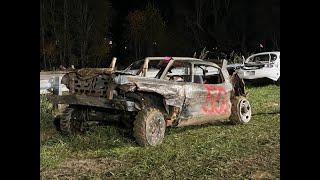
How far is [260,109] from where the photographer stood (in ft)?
38.3

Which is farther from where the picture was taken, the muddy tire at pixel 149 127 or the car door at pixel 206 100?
the car door at pixel 206 100

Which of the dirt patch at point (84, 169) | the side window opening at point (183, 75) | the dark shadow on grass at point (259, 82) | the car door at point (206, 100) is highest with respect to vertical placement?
the side window opening at point (183, 75)

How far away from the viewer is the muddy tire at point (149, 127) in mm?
7293

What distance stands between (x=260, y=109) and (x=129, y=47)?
111 feet

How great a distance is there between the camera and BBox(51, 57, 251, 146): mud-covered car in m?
7.33

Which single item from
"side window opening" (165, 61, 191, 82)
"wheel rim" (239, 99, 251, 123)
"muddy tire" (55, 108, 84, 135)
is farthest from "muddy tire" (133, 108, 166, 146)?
"wheel rim" (239, 99, 251, 123)

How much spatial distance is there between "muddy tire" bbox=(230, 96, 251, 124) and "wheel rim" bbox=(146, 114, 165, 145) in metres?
2.46

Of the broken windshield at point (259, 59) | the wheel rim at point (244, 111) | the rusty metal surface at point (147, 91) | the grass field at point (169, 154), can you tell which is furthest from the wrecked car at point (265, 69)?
the rusty metal surface at point (147, 91)

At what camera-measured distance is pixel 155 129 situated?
7484mm

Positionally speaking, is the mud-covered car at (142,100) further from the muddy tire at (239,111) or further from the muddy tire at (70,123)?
the muddy tire at (239,111)

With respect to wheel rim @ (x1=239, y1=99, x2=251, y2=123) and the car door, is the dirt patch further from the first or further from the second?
wheel rim @ (x1=239, y1=99, x2=251, y2=123)

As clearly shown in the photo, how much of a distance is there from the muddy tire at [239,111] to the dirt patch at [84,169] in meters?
3.86
